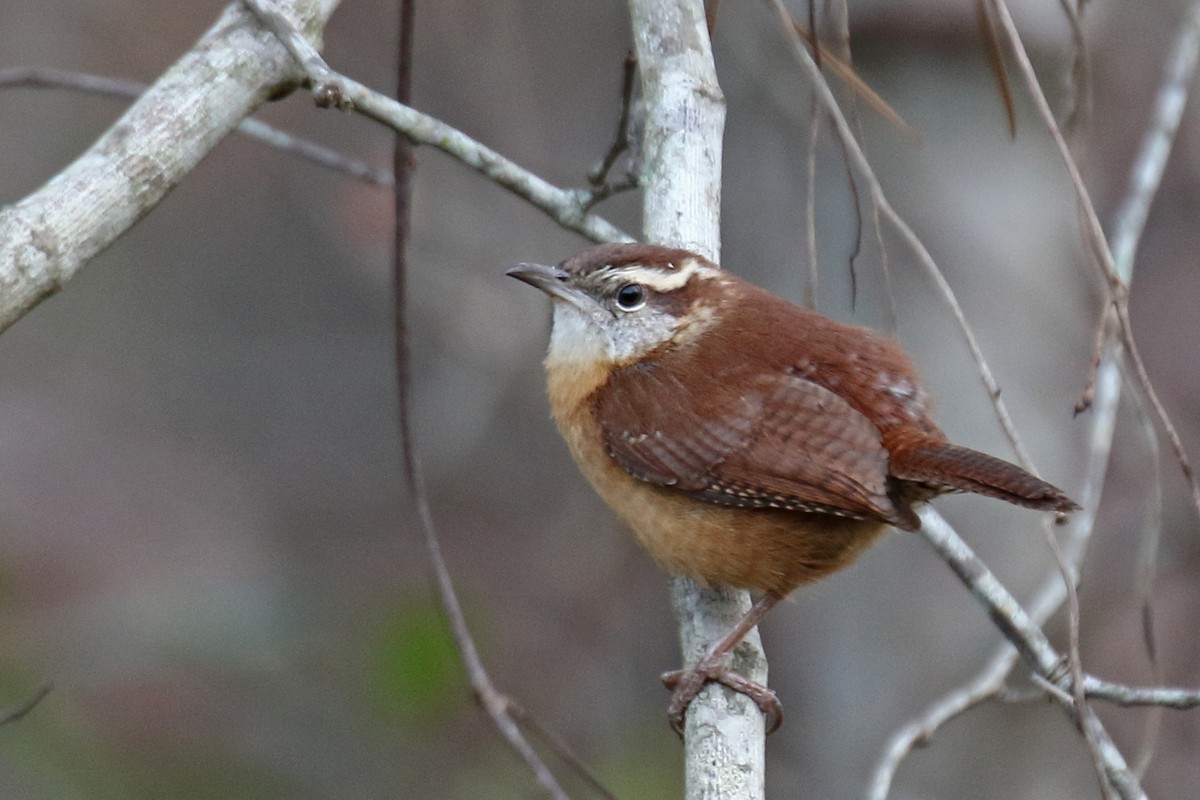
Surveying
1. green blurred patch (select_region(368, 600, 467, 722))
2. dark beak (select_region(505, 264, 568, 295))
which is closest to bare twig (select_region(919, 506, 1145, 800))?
dark beak (select_region(505, 264, 568, 295))

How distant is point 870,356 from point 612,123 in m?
3.62

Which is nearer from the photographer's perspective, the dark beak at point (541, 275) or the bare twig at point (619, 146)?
the bare twig at point (619, 146)

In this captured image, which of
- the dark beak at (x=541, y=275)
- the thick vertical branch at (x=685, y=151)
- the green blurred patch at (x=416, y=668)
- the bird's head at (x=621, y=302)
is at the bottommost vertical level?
the green blurred patch at (x=416, y=668)

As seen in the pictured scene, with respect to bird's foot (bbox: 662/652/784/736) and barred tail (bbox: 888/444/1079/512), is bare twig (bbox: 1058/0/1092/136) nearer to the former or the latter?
barred tail (bbox: 888/444/1079/512)

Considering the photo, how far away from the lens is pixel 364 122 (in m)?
7.29

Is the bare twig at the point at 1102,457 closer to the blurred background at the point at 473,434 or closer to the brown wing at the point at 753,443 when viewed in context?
the blurred background at the point at 473,434

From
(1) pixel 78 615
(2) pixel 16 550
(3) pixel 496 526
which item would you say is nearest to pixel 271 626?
(1) pixel 78 615

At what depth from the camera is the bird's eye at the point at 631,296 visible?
11.0 ft

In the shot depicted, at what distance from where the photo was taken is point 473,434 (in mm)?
6223

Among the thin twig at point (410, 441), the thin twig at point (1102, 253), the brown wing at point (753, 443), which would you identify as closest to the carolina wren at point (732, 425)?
the brown wing at point (753, 443)

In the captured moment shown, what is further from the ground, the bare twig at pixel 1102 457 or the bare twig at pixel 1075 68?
the bare twig at pixel 1075 68

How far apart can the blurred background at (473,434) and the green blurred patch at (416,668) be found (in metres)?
0.01

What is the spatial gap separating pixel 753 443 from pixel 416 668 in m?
1.88

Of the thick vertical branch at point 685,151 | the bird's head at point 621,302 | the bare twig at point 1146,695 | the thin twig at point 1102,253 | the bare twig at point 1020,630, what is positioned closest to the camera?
the thin twig at point 1102,253
